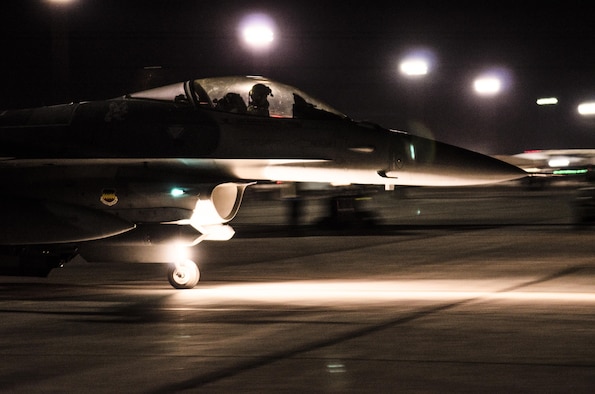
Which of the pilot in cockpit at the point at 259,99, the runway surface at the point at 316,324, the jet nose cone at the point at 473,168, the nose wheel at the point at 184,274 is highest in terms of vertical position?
the pilot in cockpit at the point at 259,99

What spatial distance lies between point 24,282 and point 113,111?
296cm

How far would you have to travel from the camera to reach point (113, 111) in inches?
486

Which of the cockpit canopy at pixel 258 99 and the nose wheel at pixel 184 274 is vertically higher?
the cockpit canopy at pixel 258 99

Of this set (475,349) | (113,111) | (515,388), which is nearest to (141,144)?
(113,111)

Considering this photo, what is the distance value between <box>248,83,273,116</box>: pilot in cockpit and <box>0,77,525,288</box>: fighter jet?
0.01 metres

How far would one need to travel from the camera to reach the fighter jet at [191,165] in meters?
11.6

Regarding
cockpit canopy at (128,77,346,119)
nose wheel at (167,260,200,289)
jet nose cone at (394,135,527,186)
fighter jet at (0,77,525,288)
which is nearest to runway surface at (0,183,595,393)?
nose wheel at (167,260,200,289)

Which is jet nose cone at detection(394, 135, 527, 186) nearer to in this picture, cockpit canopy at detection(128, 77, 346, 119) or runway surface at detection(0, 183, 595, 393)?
cockpit canopy at detection(128, 77, 346, 119)

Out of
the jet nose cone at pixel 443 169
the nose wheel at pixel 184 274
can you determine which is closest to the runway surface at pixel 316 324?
the nose wheel at pixel 184 274

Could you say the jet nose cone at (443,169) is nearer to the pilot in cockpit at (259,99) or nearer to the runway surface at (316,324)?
the runway surface at (316,324)

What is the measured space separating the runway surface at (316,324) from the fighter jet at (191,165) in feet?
2.73

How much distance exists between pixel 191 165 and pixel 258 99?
3.76 ft

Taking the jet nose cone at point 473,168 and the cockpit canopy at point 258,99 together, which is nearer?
the jet nose cone at point 473,168

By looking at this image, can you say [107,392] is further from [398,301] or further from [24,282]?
[24,282]
